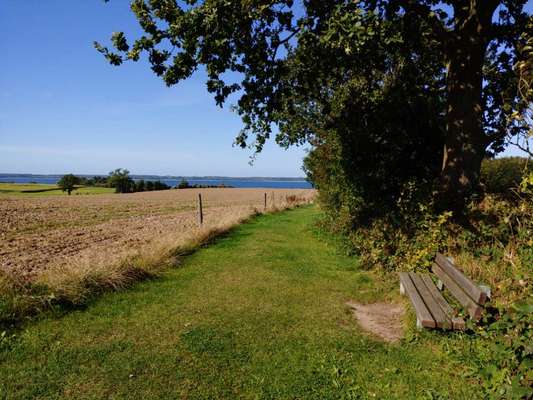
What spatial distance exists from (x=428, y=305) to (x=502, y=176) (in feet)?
24.8

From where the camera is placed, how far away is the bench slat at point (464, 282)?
3.99 metres

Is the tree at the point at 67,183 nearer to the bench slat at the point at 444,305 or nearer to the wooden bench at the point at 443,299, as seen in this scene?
the bench slat at the point at 444,305

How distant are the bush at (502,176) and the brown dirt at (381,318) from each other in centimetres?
407

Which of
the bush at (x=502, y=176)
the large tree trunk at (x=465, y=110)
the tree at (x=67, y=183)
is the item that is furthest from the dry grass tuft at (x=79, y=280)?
the tree at (x=67, y=183)

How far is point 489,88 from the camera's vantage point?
9648 millimetres

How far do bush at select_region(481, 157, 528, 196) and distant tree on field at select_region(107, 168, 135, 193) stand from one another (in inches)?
3334

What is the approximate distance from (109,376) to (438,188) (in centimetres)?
764

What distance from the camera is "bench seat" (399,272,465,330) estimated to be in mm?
4293

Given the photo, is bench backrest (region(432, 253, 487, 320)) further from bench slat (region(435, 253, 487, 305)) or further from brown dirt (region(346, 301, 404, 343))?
brown dirt (region(346, 301, 404, 343))

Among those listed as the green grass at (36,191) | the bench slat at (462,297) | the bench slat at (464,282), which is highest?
the bench slat at (464,282)

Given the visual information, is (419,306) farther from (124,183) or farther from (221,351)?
(124,183)

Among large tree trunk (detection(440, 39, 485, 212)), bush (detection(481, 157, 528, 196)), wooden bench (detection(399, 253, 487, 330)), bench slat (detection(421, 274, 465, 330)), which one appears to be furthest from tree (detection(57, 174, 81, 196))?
wooden bench (detection(399, 253, 487, 330))

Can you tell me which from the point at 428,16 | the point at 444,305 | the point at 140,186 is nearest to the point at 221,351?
the point at 444,305

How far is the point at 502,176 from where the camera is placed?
33.6 ft
